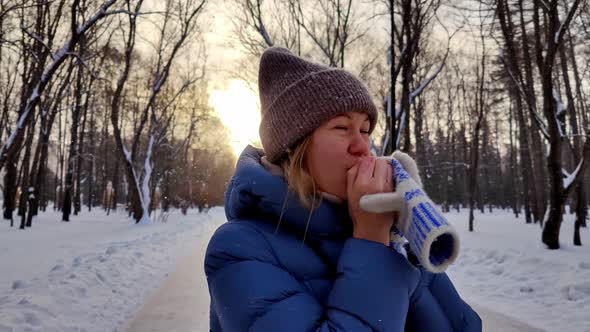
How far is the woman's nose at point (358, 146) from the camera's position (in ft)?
3.87

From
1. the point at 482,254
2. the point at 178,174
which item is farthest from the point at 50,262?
the point at 178,174

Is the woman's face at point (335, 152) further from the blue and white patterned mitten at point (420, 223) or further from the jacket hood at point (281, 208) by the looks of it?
the blue and white patterned mitten at point (420, 223)

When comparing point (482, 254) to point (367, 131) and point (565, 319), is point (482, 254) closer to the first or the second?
point (565, 319)

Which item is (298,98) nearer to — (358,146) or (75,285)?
(358,146)

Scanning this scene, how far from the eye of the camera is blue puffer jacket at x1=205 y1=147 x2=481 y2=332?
3.04 feet

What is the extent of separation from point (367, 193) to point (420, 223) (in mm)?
177

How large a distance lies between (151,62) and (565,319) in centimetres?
1988

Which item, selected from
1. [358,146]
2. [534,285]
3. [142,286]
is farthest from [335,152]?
[534,285]

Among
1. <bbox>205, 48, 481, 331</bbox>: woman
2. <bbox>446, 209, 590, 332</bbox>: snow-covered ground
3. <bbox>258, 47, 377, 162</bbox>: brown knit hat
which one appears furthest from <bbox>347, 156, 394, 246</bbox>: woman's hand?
<bbox>446, 209, 590, 332</bbox>: snow-covered ground

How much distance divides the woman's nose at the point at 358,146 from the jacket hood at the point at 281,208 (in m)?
0.18

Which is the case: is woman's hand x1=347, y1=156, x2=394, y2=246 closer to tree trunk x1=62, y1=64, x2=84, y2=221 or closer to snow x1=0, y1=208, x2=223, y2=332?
snow x1=0, y1=208, x2=223, y2=332

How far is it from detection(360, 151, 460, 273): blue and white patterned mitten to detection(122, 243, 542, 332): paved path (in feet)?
11.5

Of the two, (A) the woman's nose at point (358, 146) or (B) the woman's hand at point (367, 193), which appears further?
(A) the woman's nose at point (358, 146)

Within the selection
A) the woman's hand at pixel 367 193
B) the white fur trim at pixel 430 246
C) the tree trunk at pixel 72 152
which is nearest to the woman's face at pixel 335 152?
the woman's hand at pixel 367 193
